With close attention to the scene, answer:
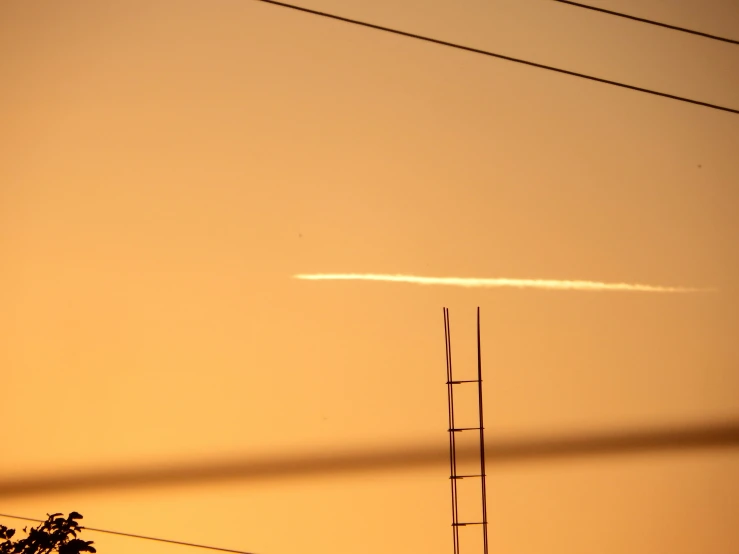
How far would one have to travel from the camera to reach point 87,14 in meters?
1.91

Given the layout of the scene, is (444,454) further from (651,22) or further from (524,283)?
(651,22)

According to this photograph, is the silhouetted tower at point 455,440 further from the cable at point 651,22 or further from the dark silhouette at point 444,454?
the cable at point 651,22

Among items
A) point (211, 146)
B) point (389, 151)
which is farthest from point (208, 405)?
point (389, 151)

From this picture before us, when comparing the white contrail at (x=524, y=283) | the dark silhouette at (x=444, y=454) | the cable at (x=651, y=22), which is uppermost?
the cable at (x=651, y=22)

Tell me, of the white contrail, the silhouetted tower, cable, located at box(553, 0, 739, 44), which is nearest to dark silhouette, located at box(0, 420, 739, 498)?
the silhouetted tower

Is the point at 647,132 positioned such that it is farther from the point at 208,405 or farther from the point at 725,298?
the point at 208,405

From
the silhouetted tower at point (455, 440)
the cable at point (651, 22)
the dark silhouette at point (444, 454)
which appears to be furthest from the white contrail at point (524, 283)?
the cable at point (651, 22)

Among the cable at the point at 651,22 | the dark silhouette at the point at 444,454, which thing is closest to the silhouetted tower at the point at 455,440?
the dark silhouette at the point at 444,454

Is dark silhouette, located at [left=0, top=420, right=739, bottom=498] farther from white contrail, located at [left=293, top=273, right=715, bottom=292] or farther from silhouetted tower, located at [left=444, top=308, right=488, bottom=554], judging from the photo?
white contrail, located at [left=293, top=273, right=715, bottom=292]

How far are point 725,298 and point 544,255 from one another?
1.67 feet

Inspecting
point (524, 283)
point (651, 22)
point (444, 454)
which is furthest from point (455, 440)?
point (651, 22)

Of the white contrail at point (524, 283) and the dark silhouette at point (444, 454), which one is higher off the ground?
the white contrail at point (524, 283)

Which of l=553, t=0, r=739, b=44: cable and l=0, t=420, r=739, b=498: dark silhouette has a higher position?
l=553, t=0, r=739, b=44: cable

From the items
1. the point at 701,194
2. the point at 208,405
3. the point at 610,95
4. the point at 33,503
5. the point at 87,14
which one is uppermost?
the point at 87,14
